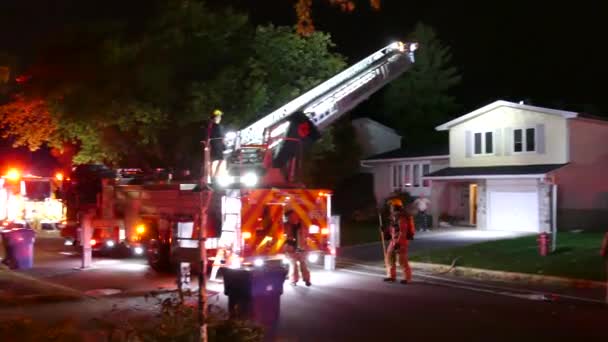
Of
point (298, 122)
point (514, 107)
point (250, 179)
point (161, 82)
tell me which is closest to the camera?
point (250, 179)

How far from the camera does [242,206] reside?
15594 mm

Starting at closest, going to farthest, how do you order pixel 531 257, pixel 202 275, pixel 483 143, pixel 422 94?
1. pixel 202 275
2. pixel 531 257
3. pixel 483 143
4. pixel 422 94

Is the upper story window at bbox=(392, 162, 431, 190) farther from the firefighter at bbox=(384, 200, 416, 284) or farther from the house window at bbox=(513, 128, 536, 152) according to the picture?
the firefighter at bbox=(384, 200, 416, 284)

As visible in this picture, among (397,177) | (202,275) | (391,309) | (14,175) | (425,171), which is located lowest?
(391,309)

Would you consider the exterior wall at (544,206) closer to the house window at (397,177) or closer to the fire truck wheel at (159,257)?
the house window at (397,177)

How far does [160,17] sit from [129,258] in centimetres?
780

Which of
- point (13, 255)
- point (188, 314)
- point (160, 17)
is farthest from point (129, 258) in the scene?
point (188, 314)

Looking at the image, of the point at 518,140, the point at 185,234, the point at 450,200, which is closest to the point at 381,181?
the point at 450,200

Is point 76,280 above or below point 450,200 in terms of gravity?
below

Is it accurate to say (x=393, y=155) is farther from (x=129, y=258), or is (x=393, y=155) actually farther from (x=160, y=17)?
(x=129, y=258)

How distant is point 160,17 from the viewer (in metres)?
24.4

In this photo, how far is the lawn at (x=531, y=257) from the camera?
17375 mm

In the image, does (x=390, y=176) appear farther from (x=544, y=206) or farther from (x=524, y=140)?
(x=544, y=206)

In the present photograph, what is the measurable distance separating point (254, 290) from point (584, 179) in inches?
839
